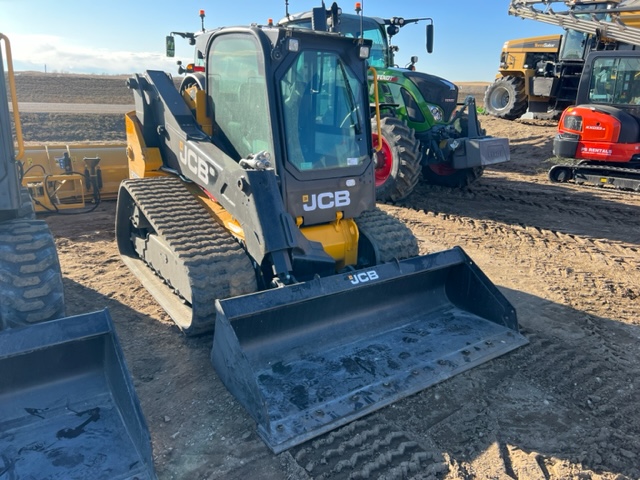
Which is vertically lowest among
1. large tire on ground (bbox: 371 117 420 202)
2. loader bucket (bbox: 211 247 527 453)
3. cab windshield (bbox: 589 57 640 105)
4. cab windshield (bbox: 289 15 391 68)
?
loader bucket (bbox: 211 247 527 453)

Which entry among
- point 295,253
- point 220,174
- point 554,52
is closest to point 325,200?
point 295,253

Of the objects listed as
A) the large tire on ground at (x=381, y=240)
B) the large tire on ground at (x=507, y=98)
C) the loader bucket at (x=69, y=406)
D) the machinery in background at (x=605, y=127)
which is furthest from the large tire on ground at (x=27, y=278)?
the large tire on ground at (x=507, y=98)

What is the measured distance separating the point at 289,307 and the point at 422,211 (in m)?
5.02

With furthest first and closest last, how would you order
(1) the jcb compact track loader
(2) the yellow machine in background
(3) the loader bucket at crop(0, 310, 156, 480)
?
(2) the yellow machine in background
(1) the jcb compact track loader
(3) the loader bucket at crop(0, 310, 156, 480)

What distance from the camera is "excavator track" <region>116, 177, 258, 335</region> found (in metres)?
3.75

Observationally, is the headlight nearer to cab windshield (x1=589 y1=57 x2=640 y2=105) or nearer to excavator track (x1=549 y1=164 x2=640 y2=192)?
excavator track (x1=549 y1=164 x2=640 y2=192)

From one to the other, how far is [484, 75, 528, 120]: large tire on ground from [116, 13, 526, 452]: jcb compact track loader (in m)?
13.7

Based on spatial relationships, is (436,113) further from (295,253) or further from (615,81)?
(295,253)

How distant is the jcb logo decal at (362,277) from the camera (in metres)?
3.80

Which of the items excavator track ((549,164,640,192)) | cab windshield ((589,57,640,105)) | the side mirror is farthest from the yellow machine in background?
cab windshield ((589,57,640,105))

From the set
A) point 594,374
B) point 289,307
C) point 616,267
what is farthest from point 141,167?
point 616,267

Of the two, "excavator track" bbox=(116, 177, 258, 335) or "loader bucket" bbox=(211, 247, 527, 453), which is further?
"excavator track" bbox=(116, 177, 258, 335)

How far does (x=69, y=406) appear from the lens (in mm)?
3000

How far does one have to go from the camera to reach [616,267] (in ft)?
→ 19.9
